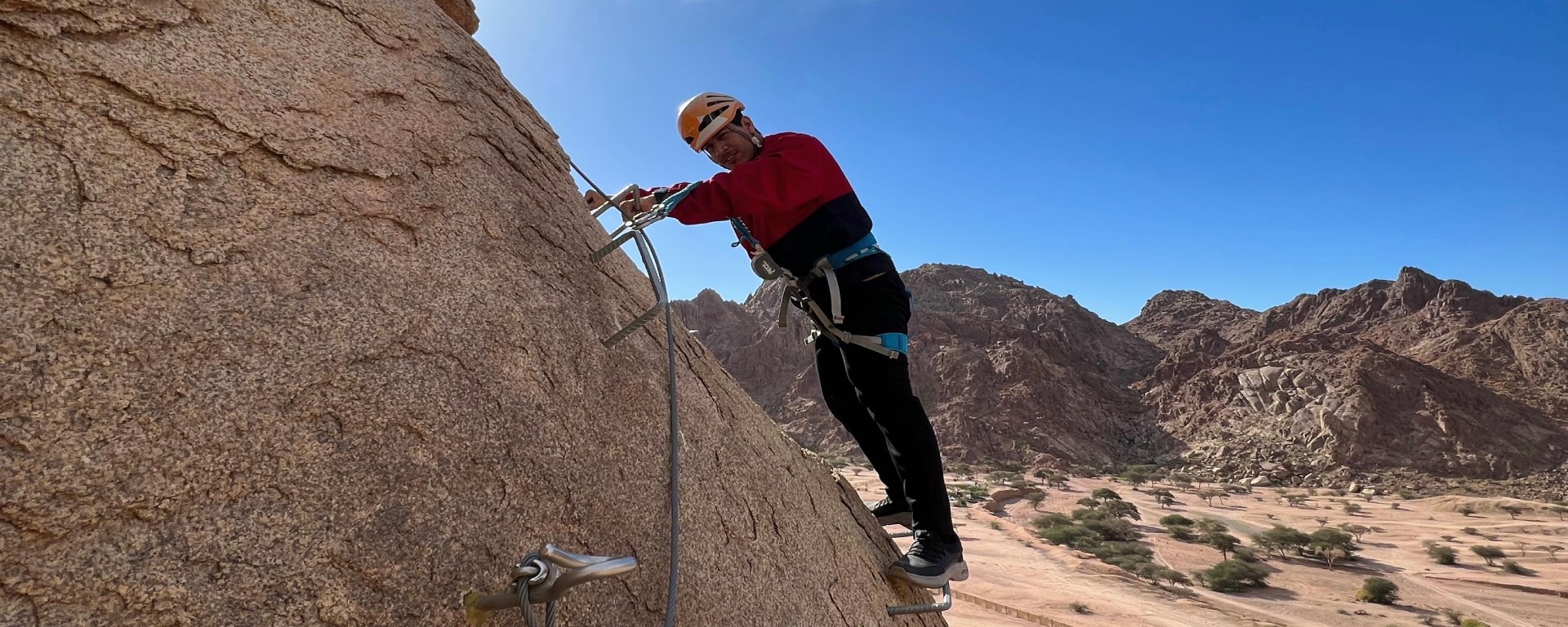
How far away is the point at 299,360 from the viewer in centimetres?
151

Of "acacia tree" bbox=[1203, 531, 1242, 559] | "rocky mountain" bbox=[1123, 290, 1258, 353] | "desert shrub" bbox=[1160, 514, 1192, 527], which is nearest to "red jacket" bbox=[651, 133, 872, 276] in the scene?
"acacia tree" bbox=[1203, 531, 1242, 559]

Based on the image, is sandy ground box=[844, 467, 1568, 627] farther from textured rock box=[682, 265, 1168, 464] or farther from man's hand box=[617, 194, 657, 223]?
textured rock box=[682, 265, 1168, 464]

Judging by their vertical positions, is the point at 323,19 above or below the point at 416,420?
above

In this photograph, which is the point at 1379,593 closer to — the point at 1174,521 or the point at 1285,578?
the point at 1285,578

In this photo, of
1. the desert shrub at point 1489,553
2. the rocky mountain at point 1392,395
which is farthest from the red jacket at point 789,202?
the rocky mountain at point 1392,395

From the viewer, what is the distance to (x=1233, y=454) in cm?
3766

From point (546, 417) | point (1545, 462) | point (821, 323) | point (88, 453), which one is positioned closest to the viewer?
point (88, 453)

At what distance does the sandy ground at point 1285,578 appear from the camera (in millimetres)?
12617

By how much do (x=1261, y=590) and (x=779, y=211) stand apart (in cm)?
1754

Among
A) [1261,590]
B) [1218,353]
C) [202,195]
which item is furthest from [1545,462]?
[202,195]

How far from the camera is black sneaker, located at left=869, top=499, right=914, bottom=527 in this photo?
3.30 m

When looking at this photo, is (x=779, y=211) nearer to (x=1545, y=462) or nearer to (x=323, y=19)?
(x=323, y=19)

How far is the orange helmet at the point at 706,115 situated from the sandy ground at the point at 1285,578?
6390 mm

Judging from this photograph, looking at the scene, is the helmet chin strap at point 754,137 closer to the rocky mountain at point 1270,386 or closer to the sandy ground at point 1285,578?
the sandy ground at point 1285,578
